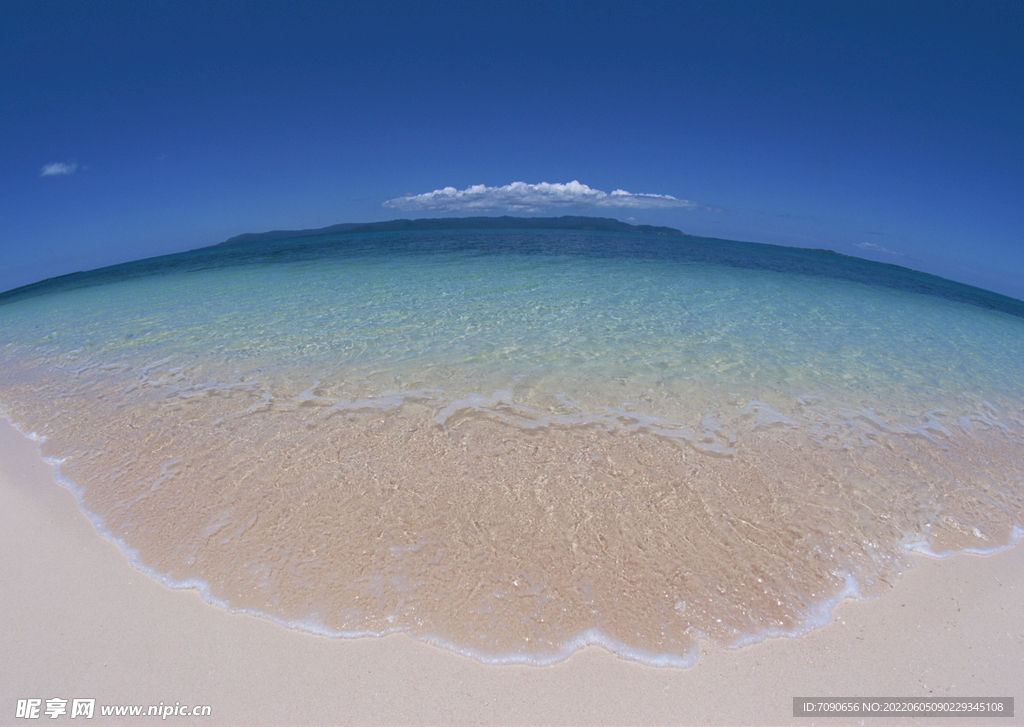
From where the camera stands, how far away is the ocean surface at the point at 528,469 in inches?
107

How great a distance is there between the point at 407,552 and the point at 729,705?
1.98 metres

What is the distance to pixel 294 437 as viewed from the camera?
4.53m

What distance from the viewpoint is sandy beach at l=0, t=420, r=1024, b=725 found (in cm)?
216

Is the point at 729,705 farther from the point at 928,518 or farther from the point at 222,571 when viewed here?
the point at 222,571

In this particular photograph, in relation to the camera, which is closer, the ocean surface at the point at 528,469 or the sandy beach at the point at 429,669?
the sandy beach at the point at 429,669

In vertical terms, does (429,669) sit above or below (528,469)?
below

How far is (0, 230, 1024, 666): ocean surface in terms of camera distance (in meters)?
2.73

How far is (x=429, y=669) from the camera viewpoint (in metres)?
2.33

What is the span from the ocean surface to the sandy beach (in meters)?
0.12

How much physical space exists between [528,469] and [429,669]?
6.21 ft

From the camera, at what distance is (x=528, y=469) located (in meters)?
4.02

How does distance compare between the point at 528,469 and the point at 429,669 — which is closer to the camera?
the point at 429,669

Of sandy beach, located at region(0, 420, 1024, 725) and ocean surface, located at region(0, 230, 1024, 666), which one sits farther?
ocean surface, located at region(0, 230, 1024, 666)

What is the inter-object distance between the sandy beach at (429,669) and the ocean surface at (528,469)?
0.39 ft
